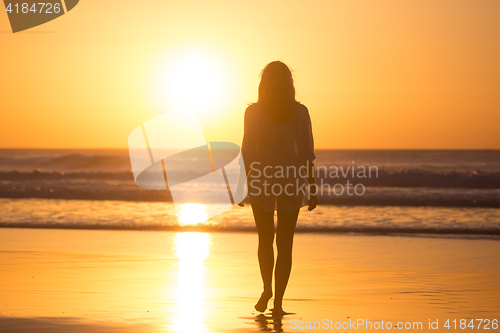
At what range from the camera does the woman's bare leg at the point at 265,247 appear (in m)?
3.40

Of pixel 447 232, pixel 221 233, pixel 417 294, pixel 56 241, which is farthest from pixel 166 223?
pixel 417 294

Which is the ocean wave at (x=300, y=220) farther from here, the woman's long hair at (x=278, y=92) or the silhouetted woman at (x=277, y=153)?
the woman's long hair at (x=278, y=92)

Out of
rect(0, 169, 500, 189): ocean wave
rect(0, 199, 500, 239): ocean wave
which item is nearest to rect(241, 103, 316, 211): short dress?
rect(0, 199, 500, 239): ocean wave

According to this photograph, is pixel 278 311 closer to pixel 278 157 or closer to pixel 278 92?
pixel 278 157

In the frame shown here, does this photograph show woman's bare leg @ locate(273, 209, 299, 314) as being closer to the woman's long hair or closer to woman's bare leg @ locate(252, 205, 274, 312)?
woman's bare leg @ locate(252, 205, 274, 312)

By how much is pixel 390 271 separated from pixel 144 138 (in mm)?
7253

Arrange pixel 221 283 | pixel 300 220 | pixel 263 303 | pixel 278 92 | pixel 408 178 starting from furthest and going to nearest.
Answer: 1. pixel 408 178
2. pixel 300 220
3. pixel 221 283
4. pixel 263 303
5. pixel 278 92

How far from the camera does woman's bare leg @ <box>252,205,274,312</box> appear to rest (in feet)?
11.2

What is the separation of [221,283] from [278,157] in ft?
5.05

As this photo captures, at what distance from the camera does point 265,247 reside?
11.4ft

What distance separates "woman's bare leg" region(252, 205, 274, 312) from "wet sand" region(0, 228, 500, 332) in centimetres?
12

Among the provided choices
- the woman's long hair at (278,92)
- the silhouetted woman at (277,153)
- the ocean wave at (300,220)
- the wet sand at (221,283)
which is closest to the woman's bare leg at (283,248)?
the silhouetted woman at (277,153)

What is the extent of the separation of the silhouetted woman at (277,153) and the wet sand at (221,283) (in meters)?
0.56

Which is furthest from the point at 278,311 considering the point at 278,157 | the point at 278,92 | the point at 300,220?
the point at 300,220
